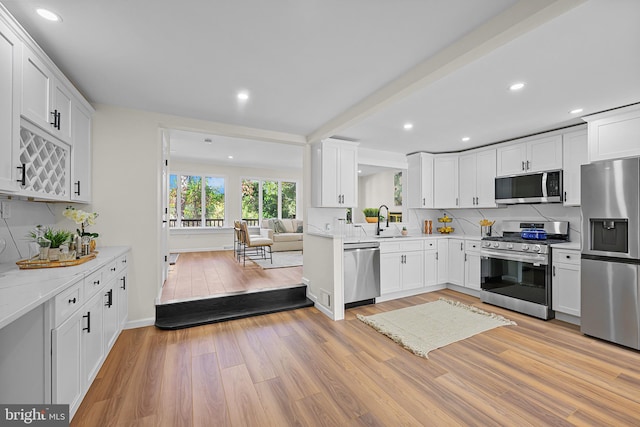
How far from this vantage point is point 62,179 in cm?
238

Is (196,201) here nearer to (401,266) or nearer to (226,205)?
(226,205)

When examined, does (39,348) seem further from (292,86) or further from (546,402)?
(546,402)

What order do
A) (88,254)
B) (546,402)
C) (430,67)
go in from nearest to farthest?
1. (546,402)
2. (430,67)
3. (88,254)

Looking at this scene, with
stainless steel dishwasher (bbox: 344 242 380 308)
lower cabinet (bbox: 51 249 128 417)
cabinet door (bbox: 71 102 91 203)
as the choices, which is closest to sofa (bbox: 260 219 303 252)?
stainless steel dishwasher (bbox: 344 242 380 308)

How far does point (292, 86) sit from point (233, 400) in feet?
8.53

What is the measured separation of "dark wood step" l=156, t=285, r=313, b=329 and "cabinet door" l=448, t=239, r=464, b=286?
8.09 feet

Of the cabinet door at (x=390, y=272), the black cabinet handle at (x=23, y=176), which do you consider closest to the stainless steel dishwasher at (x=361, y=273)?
the cabinet door at (x=390, y=272)

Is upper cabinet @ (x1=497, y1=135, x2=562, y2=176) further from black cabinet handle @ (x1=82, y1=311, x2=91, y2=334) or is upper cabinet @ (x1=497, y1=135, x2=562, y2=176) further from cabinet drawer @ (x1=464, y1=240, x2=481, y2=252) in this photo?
black cabinet handle @ (x1=82, y1=311, x2=91, y2=334)

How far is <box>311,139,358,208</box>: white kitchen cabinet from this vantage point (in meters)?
3.97

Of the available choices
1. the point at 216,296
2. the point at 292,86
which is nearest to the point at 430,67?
the point at 292,86

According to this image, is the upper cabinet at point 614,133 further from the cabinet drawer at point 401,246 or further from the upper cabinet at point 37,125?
the upper cabinet at point 37,125

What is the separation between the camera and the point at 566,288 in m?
3.24

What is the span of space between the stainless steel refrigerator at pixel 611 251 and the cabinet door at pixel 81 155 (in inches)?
203

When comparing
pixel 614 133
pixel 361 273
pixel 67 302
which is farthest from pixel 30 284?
pixel 614 133
